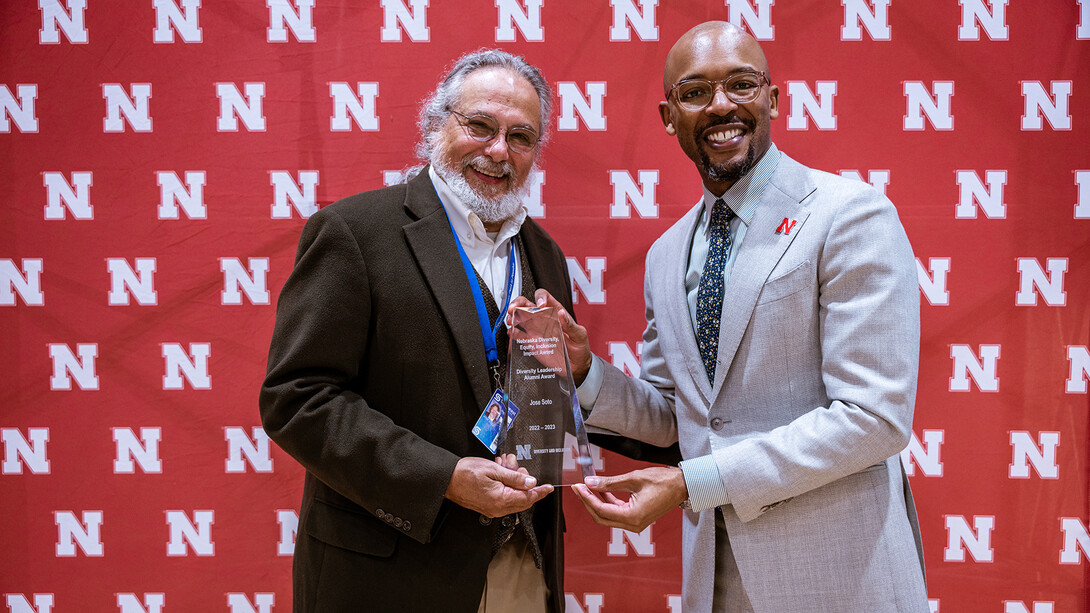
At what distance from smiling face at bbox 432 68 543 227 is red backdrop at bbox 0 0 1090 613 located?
551 mm

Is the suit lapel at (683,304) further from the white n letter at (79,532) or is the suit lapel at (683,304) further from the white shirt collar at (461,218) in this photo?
the white n letter at (79,532)

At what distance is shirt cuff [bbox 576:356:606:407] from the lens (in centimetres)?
216

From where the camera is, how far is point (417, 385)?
188 cm

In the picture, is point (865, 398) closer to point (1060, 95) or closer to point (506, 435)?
point (506, 435)

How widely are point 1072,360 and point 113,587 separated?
153 inches

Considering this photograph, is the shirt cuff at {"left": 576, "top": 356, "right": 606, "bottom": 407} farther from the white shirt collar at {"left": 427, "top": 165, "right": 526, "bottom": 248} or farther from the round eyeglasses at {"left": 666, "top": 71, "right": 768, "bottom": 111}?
the round eyeglasses at {"left": 666, "top": 71, "right": 768, "bottom": 111}

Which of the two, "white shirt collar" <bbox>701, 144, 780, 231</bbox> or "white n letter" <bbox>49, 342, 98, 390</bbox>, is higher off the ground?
"white shirt collar" <bbox>701, 144, 780, 231</bbox>

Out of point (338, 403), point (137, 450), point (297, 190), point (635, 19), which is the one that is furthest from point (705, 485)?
point (137, 450)

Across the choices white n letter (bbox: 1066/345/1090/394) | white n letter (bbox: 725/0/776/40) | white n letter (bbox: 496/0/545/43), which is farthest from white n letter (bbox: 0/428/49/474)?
white n letter (bbox: 1066/345/1090/394)

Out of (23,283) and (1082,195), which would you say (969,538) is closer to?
(1082,195)

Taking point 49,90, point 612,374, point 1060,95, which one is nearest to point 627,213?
point 612,374

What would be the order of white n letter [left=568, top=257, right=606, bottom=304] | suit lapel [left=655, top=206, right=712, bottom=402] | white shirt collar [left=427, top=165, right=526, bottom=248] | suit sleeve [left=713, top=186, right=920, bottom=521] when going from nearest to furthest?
suit sleeve [left=713, top=186, right=920, bottom=521], suit lapel [left=655, top=206, right=712, bottom=402], white shirt collar [left=427, top=165, right=526, bottom=248], white n letter [left=568, top=257, right=606, bottom=304]

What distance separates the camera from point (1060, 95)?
8.34 feet

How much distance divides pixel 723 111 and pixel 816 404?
860mm
